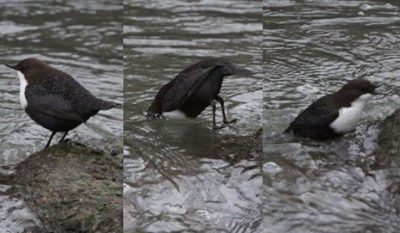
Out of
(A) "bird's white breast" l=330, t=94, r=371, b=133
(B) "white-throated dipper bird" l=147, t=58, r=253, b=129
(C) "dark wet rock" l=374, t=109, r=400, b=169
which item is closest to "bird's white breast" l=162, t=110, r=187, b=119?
(B) "white-throated dipper bird" l=147, t=58, r=253, b=129

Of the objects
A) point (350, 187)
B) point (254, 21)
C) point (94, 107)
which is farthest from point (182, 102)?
point (254, 21)

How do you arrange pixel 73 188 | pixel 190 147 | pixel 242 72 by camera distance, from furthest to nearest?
pixel 190 147 → pixel 242 72 → pixel 73 188

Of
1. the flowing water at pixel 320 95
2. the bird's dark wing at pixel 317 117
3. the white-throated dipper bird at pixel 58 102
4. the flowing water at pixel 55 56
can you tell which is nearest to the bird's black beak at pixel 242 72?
the flowing water at pixel 320 95

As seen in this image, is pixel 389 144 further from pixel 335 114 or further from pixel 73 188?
pixel 73 188

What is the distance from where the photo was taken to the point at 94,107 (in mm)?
3830

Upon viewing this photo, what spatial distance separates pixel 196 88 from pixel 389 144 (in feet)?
3.56

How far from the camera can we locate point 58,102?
3889 mm

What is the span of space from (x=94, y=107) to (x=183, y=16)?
401 cm

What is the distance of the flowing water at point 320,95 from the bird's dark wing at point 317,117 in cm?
10

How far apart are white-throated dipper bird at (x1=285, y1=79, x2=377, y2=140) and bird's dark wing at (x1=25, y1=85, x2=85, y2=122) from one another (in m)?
1.29

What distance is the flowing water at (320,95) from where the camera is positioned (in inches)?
130

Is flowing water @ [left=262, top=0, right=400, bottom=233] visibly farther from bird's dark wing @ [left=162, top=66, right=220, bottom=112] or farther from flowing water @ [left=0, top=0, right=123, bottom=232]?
flowing water @ [left=0, top=0, right=123, bottom=232]

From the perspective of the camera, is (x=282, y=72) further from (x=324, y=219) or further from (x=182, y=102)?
(x=324, y=219)

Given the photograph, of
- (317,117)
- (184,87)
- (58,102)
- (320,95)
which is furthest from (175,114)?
(320,95)
